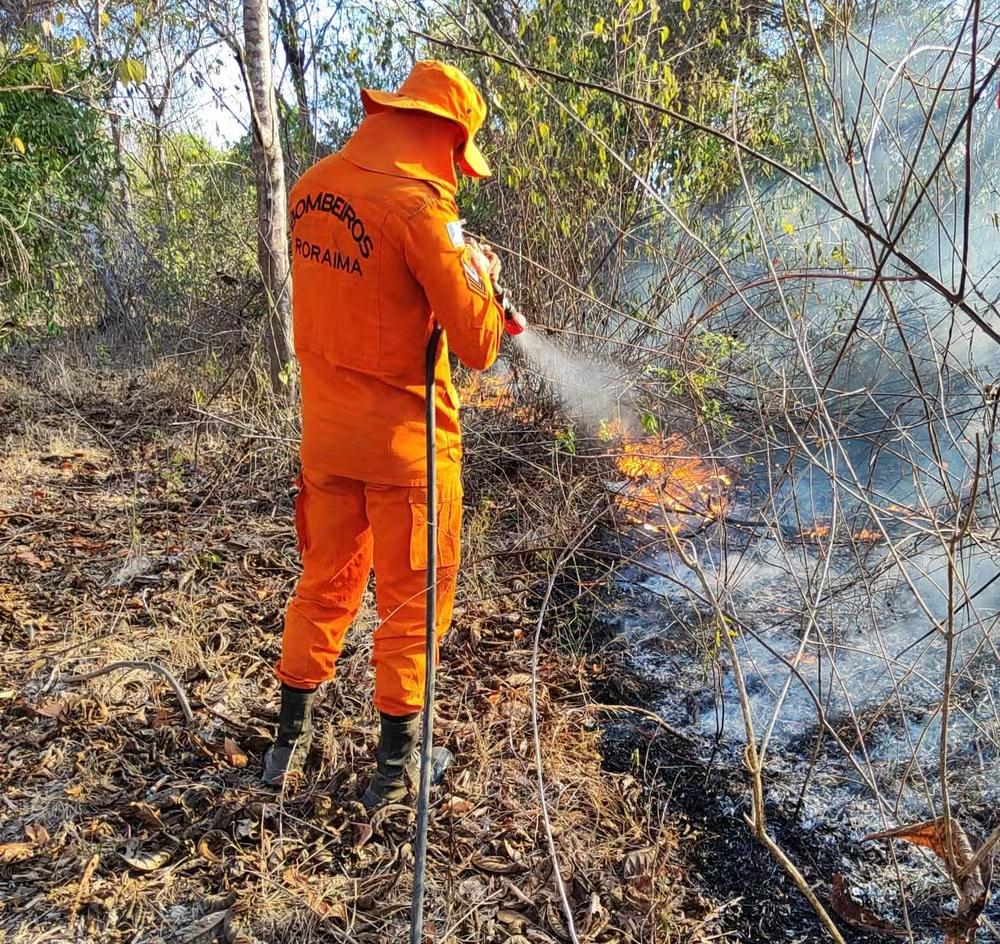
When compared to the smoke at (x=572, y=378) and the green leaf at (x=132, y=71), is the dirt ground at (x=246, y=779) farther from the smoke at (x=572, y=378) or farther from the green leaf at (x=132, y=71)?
the green leaf at (x=132, y=71)

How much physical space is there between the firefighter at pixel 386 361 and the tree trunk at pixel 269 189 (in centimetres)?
260

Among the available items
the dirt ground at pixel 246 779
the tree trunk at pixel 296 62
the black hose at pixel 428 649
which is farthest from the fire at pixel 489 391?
the black hose at pixel 428 649

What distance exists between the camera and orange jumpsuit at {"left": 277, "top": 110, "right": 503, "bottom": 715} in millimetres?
2170

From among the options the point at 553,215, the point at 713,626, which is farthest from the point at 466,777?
the point at 553,215

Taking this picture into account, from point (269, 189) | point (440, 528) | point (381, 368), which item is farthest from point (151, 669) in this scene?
A: point (269, 189)

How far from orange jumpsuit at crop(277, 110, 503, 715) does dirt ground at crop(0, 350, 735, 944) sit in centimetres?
51

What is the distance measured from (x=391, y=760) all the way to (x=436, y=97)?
2.18m

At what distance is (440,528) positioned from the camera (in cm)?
241

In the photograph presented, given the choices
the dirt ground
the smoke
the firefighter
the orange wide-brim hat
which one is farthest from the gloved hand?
the smoke

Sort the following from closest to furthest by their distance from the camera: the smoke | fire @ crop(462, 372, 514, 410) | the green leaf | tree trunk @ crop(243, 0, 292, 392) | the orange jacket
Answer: the orange jacket < the green leaf < tree trunk @ crop(243, 0, 292, 392) < the smoke < fire @ crop(462, 372, 514, 410)

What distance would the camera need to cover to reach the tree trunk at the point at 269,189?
15.7 feet

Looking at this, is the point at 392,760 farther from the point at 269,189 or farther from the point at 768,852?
the point at 269,189

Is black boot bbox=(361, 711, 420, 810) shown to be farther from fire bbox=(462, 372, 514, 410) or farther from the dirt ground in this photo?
fire bbox=(462, 372, 514, 410)

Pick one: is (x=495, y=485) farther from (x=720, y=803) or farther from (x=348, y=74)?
(x=348, y=74)
